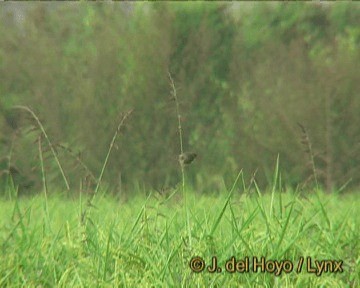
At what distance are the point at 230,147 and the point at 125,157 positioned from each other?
1336 millimetres

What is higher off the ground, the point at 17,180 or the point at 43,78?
the point at 43,78

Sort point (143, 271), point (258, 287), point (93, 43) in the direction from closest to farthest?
point (258, 287) → point (143, 271) → point (93, 43)

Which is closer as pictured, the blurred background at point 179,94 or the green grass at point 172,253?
the green grass at point 172,253

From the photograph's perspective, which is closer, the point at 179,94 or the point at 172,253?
the point at 172,253

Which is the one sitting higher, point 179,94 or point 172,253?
point 172,253

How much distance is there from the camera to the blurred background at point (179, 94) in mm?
9938

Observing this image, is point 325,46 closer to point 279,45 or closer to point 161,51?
point 279,45

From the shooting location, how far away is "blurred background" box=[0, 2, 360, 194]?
32.6 ft

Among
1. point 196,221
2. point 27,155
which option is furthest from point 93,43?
point 196,221

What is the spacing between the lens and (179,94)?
394 inches

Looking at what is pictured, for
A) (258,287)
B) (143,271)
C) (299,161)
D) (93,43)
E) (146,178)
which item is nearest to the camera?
(258,287)

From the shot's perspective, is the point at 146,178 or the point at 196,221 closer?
the point at 196,221

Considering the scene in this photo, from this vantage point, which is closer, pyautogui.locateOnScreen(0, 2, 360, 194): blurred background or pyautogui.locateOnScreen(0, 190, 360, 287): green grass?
pyautogui.locateOnScreen(0, 190, 360, 287): green grass

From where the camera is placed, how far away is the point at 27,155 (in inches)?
417
